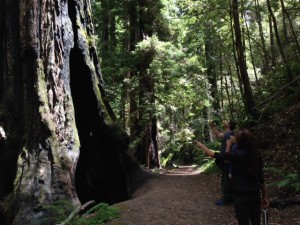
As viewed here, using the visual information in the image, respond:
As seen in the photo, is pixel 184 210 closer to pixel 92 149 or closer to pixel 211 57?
pixel 92 149

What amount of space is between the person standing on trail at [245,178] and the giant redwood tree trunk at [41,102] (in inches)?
196

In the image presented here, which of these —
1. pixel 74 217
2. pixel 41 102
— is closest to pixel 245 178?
pixel 74 217

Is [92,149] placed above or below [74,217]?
above

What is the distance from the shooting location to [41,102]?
356 inches

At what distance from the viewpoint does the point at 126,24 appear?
19031 mm

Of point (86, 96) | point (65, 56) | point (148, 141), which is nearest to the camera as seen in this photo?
point (65, 56)

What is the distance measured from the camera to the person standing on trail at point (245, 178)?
14.5ft

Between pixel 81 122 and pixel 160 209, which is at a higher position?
pixel 81 122

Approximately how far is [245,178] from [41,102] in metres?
6.23

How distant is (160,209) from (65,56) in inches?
215

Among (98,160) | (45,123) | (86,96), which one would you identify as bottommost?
(98,160)

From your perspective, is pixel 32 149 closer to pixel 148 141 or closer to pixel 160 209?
pixel 160 209

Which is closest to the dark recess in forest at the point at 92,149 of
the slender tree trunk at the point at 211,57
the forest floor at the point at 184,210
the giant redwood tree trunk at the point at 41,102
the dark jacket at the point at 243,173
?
the giant redwood tree trunk at the point at 41,102

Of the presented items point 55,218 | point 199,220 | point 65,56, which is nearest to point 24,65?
point 65,56
